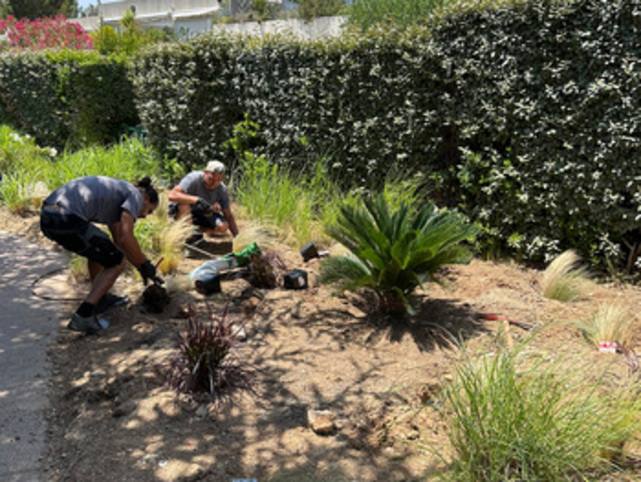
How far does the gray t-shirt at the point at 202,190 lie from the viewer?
22.1ft

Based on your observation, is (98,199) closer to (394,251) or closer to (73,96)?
(394,251)

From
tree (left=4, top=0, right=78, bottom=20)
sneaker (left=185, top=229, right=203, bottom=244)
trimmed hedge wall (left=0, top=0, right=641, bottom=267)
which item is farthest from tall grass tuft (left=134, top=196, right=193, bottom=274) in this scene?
tree (left=4, top=0, right=78, bottom=20)

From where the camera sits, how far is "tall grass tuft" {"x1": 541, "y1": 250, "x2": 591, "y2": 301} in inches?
207

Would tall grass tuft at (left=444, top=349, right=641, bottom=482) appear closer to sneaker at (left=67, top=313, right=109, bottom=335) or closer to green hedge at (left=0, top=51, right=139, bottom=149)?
sneaker at (left=67, top=313, right=109, bottom=335)

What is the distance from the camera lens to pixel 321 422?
3.24 meters

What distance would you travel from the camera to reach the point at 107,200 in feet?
14.8

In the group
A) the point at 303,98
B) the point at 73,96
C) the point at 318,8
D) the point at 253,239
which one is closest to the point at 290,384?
the point at 253,239

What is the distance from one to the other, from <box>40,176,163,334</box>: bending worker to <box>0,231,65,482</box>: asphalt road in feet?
1.31

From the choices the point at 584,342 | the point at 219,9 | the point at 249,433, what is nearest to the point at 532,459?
the point at 249,433

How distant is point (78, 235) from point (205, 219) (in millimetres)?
2578

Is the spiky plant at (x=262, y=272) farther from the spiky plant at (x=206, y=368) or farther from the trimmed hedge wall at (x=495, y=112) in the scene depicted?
the trimmed hedge wall at (x=495, y=112)

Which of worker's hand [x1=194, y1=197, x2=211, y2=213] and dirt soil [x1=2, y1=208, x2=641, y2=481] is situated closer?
dirt soil [x1=2, y1=208, x2=641, y2=481]

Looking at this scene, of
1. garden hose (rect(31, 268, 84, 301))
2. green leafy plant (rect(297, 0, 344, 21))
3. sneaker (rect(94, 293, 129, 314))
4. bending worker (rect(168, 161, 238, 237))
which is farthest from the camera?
green leafy plant (rect(297, 0, 344, 21))

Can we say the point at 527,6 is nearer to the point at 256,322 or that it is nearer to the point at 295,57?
the point at 295,57
